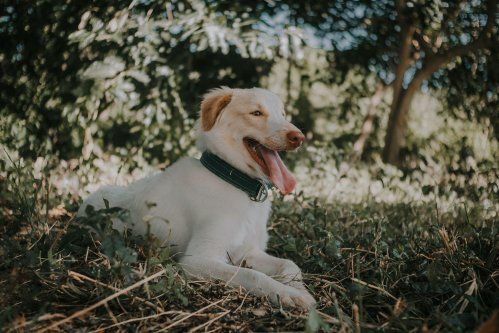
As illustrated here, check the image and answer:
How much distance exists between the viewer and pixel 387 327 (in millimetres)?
1535

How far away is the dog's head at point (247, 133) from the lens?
256 centimetres

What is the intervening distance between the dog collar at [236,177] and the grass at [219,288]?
1.31ft

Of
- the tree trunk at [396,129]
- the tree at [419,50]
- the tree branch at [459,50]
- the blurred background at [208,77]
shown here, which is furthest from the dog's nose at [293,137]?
the tree trunk at [396,129]

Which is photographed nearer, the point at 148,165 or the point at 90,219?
the point at 90,219

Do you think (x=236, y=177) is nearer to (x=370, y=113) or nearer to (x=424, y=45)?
(x=424, y=45)

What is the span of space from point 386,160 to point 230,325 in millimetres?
6067

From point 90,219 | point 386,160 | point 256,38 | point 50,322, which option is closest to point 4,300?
point 50,322

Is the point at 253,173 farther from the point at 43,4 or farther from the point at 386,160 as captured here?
the point at 386,160

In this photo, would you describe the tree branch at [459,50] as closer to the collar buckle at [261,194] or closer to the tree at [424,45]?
the tree at [424,45]

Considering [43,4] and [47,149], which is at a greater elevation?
[43,4]

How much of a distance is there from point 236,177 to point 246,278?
2.20ft

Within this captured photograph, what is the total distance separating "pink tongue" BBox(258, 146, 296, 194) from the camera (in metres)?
2.55

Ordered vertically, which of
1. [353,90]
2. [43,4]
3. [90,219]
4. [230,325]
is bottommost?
[353,90]

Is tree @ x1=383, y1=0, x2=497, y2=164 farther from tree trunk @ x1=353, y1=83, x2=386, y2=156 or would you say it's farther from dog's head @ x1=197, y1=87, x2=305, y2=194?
dog's head @ x1=197, y1=87, x2=305, y2=194
